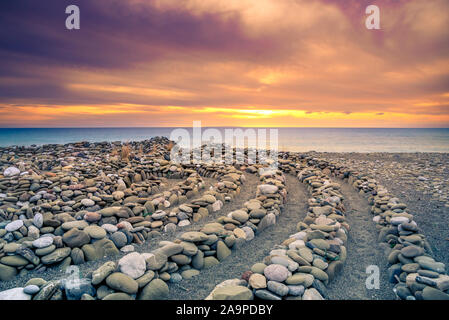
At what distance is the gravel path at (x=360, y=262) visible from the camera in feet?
11.4

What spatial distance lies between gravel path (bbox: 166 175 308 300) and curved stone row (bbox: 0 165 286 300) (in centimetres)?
11

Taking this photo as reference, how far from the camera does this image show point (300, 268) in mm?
3430

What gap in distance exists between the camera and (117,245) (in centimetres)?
457

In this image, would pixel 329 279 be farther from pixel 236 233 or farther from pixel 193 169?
pixel 193 169

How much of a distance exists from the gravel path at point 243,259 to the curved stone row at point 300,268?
44 cm

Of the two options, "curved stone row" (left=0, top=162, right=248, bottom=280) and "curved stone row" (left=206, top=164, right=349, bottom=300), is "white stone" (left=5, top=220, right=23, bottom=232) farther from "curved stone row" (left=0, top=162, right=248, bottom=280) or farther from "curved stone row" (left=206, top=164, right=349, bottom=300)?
"curved stone row" (left=206, top=164, right=349, bottom=300)

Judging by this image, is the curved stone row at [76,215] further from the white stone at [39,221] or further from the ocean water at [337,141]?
the ocean water at [337,141]

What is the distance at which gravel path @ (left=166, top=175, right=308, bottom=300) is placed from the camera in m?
3.46

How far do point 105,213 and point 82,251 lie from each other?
109 cm

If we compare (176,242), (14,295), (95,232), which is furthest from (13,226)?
(176,242)

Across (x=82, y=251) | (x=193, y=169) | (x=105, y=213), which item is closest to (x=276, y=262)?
(x=82, y=251)

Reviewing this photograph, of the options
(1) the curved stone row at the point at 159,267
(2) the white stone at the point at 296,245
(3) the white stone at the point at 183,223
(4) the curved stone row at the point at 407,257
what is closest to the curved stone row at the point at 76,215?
(3) the white stone at the point at 183,223

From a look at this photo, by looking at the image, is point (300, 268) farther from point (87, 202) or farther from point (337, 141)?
point (337, 141)

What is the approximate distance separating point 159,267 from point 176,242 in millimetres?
681
